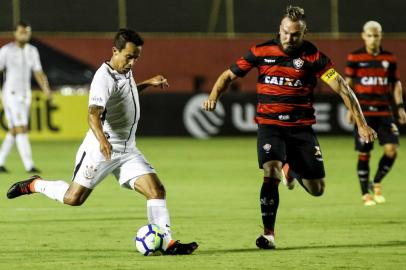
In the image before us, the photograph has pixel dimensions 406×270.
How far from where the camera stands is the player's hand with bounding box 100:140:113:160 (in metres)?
8.67

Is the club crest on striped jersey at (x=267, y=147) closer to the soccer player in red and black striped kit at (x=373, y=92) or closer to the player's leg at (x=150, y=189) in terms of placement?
the player's leg at (x=150, y=189)

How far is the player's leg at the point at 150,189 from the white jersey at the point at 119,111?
0.45 ft

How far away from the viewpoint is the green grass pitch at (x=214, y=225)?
8844 mm

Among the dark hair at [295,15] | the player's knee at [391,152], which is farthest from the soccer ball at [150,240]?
the player's knee at [391,152]

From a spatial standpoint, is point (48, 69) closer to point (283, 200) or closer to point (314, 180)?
point (283, 200)

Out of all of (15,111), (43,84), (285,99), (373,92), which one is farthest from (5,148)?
(285,99)

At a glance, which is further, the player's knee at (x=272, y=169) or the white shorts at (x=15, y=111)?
the white shorts at (x=15, y=111)

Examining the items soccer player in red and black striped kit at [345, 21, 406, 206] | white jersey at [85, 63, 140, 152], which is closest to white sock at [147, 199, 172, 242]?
white jersey at [85, 63, 140, 152]

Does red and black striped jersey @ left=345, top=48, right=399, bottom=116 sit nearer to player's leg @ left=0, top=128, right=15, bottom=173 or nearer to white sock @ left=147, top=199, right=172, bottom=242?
white sock @ left=147, top=199, right=172, bottom=242

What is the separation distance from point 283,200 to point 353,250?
15.2ft

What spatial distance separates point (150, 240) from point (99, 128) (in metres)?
1.02

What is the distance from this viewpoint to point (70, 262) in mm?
8750

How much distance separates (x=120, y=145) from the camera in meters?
9.46

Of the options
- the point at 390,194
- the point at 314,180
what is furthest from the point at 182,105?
the point at 314,180
